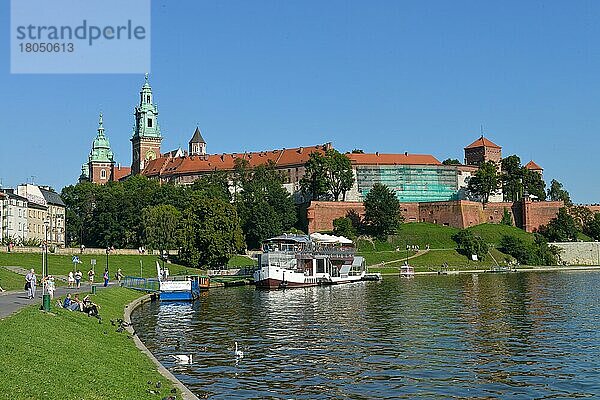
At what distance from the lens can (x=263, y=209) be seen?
120562 millimetres

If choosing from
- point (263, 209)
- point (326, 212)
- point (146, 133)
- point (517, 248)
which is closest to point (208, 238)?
point (263, 209)

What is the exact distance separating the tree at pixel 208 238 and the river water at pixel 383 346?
3206cm

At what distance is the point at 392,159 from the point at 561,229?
3654 centimetres

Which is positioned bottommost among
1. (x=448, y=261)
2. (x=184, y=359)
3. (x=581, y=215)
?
(x=184, y=359)

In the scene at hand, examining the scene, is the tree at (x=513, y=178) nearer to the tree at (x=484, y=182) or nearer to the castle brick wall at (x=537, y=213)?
the tree at (x=484, y=182)

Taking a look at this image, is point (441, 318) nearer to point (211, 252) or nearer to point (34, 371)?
point (34, 371)

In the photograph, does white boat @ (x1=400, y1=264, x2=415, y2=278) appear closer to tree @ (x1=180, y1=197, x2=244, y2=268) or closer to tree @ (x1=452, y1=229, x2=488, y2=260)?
tree @ (x1=452, y1=229, x2=488, y2=260)

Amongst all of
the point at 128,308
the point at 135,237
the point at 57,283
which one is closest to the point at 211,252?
the point at 135,237

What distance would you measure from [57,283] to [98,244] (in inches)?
2610

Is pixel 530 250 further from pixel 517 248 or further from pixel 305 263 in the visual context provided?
pixel 305 263

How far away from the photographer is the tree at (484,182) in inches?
5630

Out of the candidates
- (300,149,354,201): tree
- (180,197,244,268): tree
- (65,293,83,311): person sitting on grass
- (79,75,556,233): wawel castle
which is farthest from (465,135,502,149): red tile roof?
(65,293,83,311): person sitting on grass

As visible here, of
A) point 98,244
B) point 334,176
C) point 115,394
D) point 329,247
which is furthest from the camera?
point 334,176

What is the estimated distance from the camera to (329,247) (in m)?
89.9
